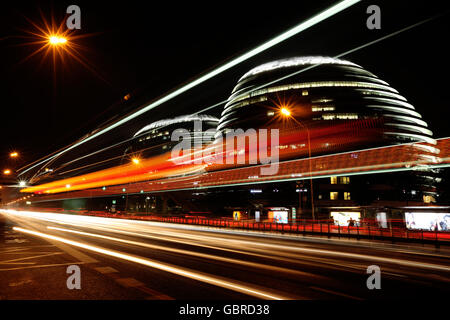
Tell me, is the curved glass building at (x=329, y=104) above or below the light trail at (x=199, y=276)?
above

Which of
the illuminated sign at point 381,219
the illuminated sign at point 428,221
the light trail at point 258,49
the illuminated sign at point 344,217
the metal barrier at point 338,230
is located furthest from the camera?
the illuminated sign at point 344,217

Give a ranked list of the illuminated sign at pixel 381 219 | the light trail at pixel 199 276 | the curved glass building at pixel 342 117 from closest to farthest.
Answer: the light trail at pixel 199 276 < the illuminated sign at pixel 381 219 < the curved glass building at pixel 342 117

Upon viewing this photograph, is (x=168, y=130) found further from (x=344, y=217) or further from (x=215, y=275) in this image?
(x=215, y=275)

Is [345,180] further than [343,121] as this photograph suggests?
Yes

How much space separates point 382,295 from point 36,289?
761 centimetres

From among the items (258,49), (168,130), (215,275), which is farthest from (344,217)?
(168,130)

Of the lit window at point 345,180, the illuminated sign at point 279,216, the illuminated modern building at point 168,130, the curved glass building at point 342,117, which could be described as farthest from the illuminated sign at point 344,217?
the illuminated modern building at point 168,130

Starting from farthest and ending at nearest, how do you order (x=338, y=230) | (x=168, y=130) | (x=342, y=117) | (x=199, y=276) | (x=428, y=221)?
(x=168, y=130) < (x=342, y=117) < (x=338, y=230) < (x=428, y=221) < (x=199, y=276)

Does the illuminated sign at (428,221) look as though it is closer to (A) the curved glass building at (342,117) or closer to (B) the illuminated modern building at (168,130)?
(A) the curved glass building at (342,117)

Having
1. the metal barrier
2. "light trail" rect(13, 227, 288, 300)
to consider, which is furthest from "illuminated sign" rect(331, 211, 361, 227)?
"light trail" rect(13, 227, 288, 300)

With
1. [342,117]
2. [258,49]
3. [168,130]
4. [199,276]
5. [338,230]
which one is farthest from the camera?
[168,130]

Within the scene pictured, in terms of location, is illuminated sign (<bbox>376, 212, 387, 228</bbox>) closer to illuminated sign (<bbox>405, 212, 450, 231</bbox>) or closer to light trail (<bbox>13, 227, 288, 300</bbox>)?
illuminated sign (<bbox>405, 212, 450, 231</bbox>)

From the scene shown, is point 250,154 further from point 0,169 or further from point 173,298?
point 173,298

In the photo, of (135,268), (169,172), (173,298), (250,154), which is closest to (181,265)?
(135,268)
